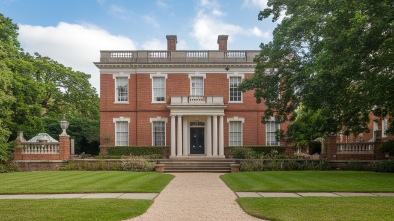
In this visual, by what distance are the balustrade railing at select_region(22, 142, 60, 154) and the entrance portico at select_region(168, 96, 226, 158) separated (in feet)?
30.4

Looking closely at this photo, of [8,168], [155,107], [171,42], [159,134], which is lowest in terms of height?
[8,168]

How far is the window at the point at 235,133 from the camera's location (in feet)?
106

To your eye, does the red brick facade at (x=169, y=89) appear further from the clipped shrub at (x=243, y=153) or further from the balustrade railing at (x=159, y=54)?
the clipped shrub at (x=243, y=153)

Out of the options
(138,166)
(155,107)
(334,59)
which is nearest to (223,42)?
(155,107)

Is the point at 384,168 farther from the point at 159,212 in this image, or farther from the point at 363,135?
the point at 159,212

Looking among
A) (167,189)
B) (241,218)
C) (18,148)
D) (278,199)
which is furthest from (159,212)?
(18,148)

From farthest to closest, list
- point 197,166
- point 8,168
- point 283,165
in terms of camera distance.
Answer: point 197,166, point 8,168, point 283,165

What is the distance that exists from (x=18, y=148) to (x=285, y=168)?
58.0 feet

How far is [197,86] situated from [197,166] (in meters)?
9.41

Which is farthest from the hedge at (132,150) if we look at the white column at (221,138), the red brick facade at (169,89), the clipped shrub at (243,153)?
the clipped shrub at (243,153)

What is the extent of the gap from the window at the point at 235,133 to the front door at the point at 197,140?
2561mm

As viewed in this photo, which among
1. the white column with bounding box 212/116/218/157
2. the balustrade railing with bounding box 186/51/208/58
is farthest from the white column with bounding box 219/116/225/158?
the balustrade railing with bounding box 186/51/208/58

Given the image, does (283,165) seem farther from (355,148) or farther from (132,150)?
(132,150)

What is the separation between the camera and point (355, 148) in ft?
80.4
